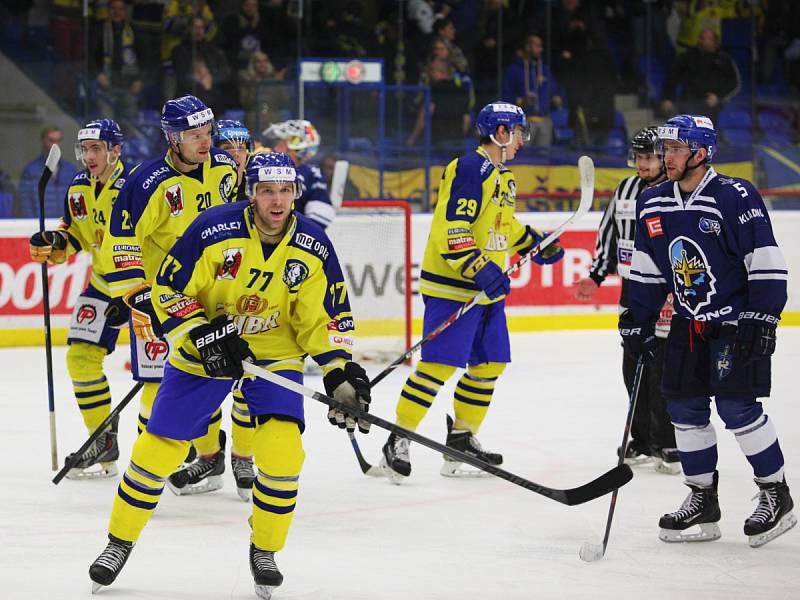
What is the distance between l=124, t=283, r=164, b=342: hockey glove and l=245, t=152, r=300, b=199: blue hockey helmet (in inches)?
38.0

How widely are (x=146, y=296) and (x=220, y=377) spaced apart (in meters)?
0.95

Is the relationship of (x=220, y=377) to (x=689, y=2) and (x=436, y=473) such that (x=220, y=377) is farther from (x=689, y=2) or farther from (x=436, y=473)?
(x=689, y=2)

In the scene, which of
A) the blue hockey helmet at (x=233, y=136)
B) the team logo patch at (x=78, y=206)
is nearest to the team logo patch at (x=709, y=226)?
the blue hockey helmet at (x=233, y=136)

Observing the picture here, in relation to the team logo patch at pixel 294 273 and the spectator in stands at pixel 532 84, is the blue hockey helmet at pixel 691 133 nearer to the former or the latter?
the team logo patch at pixel 294 273

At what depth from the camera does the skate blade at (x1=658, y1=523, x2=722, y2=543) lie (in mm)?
3781

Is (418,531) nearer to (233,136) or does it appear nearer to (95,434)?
(95,434)

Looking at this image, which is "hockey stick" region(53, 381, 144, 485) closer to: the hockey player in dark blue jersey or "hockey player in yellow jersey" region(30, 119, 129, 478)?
"hockey player in yellow jersey" region(30, 119, 129, 478)

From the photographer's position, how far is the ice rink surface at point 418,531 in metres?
3.36

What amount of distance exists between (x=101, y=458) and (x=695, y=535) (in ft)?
6.85

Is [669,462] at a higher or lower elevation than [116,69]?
lower

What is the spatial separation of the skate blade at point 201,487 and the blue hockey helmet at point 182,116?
1170mm

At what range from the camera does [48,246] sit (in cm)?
461

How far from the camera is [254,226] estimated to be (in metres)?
3.20

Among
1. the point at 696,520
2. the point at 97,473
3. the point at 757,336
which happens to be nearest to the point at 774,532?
the point at 696,520
